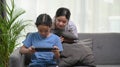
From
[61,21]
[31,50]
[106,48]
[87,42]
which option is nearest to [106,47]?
[106,48]

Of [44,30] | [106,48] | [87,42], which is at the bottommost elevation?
[106,48]

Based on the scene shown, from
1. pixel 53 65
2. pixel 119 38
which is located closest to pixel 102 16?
pixel 119 38

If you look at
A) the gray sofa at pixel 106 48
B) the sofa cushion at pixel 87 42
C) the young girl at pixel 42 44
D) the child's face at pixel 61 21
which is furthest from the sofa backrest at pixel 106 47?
the young girl at pixel 42 44

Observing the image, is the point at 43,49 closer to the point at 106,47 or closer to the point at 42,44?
the point at 42,44

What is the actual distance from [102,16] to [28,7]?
1.10m

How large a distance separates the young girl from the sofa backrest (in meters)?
0.73

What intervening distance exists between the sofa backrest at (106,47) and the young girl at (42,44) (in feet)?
2.41

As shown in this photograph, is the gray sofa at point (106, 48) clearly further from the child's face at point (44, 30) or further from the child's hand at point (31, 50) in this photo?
the child's hand at point (31, 50)

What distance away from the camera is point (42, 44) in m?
2.31

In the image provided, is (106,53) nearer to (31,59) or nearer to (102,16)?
(102,16)

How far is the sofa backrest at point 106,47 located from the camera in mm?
2921

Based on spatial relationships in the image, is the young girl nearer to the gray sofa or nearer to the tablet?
the tablet

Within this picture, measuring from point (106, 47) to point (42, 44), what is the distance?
39.9 inches

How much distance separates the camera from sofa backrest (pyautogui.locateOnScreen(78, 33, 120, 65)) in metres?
2.92
